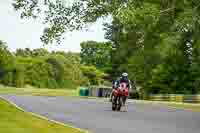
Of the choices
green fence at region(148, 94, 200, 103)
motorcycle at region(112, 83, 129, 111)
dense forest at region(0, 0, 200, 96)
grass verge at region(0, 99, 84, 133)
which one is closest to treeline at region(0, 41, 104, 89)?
dense forest at region(0, 0, 200, 96)

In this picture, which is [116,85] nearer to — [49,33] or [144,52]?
[49,33]

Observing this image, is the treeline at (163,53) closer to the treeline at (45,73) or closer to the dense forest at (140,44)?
the dense forest at (140,44)

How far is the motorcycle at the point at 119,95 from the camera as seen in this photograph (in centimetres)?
3100

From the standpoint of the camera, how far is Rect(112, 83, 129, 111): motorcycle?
31000 mm

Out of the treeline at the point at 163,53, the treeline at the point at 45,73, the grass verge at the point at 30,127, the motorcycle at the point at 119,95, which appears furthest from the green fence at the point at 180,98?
the treeline at the point at 45,73

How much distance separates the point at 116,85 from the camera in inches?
1232

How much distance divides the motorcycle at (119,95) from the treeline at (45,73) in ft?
195

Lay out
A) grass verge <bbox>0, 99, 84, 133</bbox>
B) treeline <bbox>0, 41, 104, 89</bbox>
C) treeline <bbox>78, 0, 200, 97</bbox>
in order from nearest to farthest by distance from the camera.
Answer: grass verge <bbox>0, 99, 84, 133</bbox>
treeline <bbox>78, 0, 200, 97</bbox>
treeline <bbox>0, 41, 104, 89</bbox>

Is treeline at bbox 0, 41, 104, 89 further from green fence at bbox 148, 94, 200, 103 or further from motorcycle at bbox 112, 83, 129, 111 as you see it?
motorcycle at bbox 112, 83, 129, 111

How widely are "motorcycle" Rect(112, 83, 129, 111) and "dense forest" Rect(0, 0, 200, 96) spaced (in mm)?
2689

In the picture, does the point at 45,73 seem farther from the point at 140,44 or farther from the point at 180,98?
the point at 180,98

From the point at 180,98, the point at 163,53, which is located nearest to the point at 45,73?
the point at 163,53

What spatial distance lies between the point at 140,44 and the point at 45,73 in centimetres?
3272

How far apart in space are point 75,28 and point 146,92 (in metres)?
42.5
